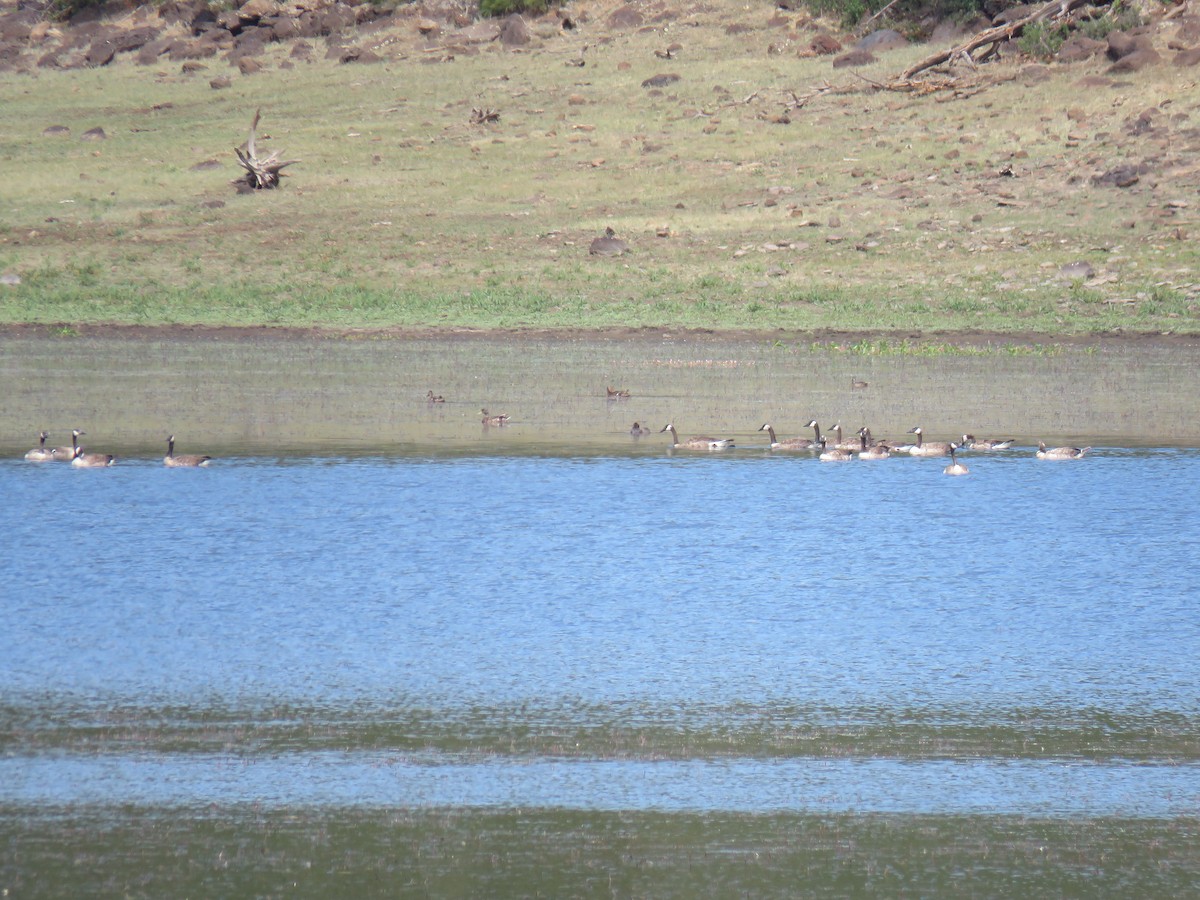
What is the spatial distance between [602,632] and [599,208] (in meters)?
33.8

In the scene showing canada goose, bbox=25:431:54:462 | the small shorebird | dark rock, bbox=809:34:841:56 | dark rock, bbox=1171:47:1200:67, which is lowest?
the small shorebird

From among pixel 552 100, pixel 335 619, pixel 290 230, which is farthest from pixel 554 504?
pixel 552 100

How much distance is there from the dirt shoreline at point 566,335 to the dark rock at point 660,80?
25.4 meters

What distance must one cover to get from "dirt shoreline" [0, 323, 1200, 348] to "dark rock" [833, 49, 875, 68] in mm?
26471

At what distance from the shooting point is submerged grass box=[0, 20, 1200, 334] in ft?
118

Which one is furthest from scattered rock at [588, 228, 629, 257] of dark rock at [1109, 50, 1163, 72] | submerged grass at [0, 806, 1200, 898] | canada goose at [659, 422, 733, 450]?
submerged grass at [0, 806, 1200, 898]

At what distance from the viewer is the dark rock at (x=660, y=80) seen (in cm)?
5762

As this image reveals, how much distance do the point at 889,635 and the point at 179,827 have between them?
5522 mm

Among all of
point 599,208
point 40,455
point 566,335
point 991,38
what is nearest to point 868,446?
point 40,455

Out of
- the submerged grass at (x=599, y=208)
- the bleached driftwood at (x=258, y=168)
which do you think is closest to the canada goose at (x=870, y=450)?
the submerged grass at (x=599, y=208)

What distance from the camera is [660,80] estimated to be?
57.8 m

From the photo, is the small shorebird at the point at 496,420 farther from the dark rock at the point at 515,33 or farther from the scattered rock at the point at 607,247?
the dark rock at the point at 515,33

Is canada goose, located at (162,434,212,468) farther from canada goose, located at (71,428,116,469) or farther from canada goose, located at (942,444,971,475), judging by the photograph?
canada goose, located at (942,444,971,475)

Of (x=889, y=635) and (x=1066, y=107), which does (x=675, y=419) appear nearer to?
(x=889, y=635)
